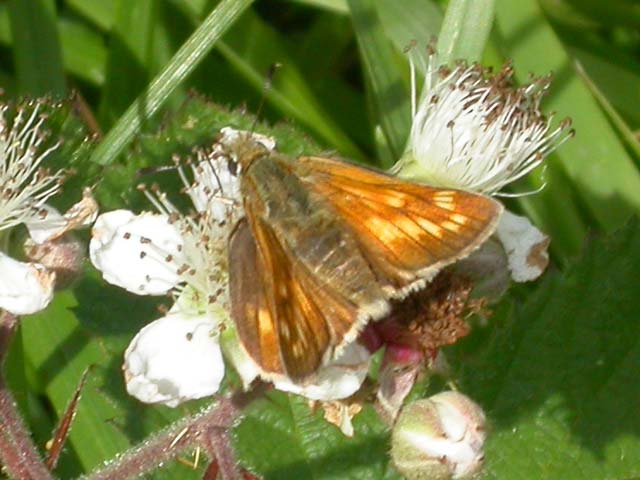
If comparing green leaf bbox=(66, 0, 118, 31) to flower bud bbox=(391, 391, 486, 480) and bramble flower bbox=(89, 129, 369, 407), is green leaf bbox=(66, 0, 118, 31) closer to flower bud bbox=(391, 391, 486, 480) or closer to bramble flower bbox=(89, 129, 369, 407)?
bramble flower bbox=(89, 129, 369, 407)

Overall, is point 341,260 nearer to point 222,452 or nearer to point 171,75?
point 222,452

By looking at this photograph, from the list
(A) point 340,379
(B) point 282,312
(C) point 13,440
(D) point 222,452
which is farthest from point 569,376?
(C) point 13,440

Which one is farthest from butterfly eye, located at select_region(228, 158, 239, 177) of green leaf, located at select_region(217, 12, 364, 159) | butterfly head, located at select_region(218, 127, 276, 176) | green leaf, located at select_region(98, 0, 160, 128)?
green leaf, located at select_region(98, 0, 160, 128)

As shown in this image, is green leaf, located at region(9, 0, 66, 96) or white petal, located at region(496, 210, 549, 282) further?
green leaf, located at region(9, 0, 66, 96)

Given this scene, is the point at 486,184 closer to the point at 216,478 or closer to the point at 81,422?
the point at 216,478

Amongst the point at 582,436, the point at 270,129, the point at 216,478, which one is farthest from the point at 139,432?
the point at 582,436

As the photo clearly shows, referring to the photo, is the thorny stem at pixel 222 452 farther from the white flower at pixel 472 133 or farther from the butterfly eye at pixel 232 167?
the white flower at pixel 472 133
